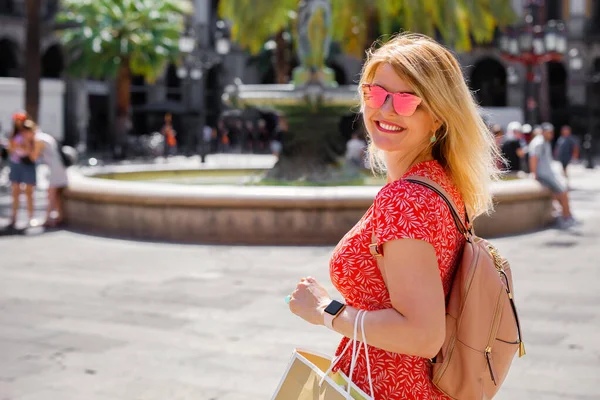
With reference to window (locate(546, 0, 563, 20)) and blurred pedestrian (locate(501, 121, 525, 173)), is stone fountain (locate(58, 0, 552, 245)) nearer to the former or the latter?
blurred pedestrian (locate(501, 121, 525, 173))

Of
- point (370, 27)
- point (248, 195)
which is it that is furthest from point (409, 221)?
point (370, 27)

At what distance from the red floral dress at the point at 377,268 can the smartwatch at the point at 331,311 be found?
59 mm

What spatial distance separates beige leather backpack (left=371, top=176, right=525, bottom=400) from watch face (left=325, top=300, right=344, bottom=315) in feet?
0.62

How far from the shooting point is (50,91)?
30.2 metres

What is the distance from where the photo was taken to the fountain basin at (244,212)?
10977mm

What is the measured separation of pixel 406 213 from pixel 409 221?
2 cm

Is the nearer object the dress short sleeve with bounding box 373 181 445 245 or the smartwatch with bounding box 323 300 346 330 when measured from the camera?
the dress short sleeve with bounding box 373 181 445 245

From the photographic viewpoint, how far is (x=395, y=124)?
89.6 inches

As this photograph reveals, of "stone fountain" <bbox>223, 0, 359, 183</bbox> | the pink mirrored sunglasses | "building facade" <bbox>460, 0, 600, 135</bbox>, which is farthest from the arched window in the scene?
the pink mirrored sunglasses

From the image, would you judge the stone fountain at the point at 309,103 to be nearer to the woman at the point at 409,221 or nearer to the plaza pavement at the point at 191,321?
the plaza pavement at the point at 191,321

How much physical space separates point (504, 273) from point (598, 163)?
113 feet

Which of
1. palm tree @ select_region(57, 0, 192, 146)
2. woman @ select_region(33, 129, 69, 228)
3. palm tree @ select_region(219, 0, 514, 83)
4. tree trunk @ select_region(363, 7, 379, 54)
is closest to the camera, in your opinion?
woman @ select_region(33, 129, 69, 228)

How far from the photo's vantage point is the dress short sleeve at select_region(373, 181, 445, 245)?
207 centimetres

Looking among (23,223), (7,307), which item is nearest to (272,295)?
(7,307)
